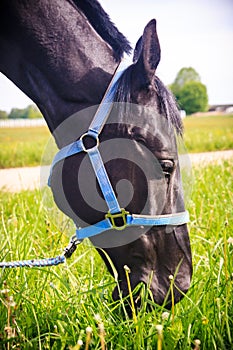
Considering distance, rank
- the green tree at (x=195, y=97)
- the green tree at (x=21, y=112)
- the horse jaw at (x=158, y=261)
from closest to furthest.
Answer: the horse jaw at (x=158, y=261)
the green tree at (x=21, y=112)
the green tree at (x=195, y=97)

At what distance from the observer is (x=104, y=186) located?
56.6 inches

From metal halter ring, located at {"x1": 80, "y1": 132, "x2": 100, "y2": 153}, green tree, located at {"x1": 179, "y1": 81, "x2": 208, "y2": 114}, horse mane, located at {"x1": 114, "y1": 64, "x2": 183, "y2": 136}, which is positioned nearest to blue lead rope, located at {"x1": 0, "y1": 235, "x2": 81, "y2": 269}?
metal halter ring, located at {"x1": 80, "y1": 132, "x2": 100, "y2": 153}

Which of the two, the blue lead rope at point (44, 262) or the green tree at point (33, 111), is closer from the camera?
the blue lead rope at point (44, 262)

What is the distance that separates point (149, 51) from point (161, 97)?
0.16 metres

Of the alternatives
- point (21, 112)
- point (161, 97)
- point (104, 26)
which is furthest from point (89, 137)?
point (21, 112)

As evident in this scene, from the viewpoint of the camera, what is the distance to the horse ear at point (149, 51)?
1376mm

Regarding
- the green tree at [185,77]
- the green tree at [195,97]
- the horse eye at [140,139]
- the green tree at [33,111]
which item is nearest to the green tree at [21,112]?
the green tree at [33,111]

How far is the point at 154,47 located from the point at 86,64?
263mm

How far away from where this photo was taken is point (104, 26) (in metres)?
1.63

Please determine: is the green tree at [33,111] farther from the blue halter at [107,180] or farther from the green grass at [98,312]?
the green grass at [98,312]

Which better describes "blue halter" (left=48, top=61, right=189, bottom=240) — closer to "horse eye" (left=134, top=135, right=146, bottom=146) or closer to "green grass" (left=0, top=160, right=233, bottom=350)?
"horse eye" (left=134, top=135, right=146, bottom=146)

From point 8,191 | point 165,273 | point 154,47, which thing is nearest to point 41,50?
point 154,47

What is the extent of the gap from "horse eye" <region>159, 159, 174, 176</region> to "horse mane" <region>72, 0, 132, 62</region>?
17.1 inches

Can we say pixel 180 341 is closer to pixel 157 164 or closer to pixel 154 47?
pixel 157 164
